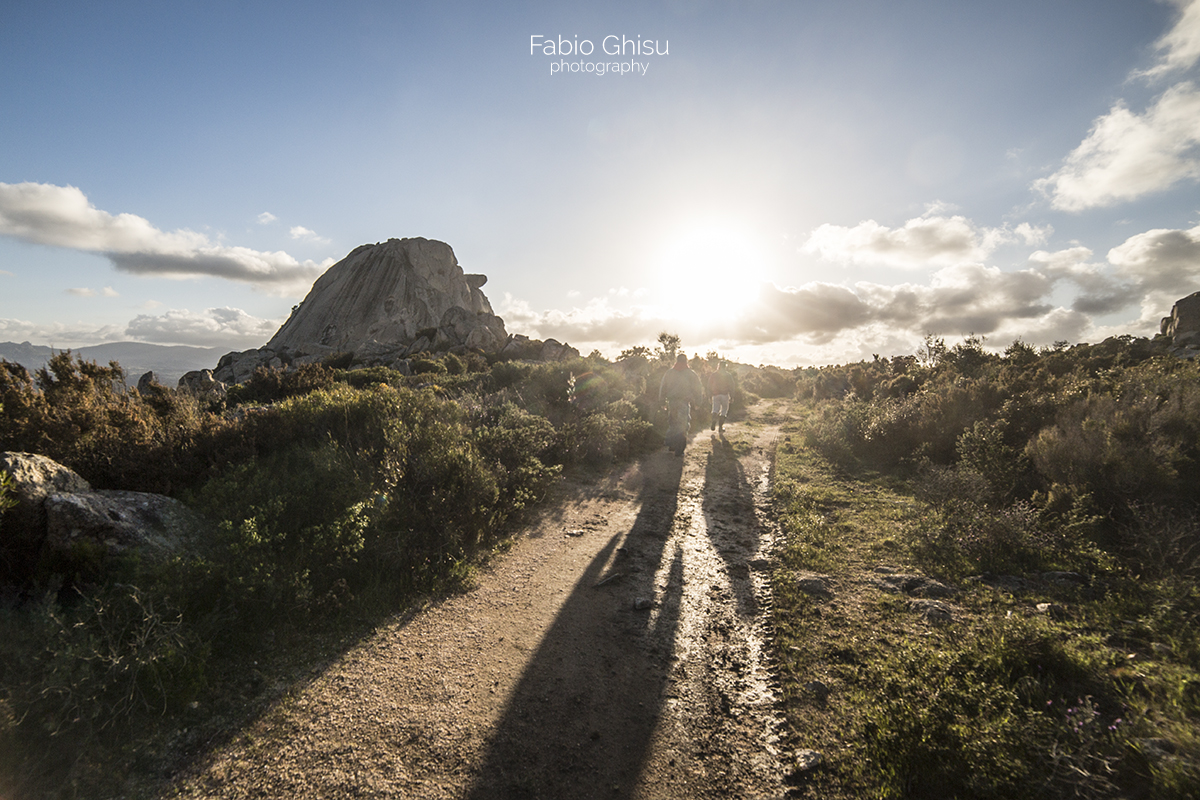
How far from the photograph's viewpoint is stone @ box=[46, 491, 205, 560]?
12.4ft

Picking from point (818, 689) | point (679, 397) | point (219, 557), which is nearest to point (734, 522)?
point (818, 689)

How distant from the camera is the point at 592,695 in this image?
375cm

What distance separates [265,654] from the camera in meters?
3.87

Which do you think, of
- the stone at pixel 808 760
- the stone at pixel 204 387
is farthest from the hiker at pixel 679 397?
the stone at pixel 204 387

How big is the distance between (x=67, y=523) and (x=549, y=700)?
423 cm

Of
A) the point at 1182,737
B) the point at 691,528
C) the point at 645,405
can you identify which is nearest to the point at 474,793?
the point at 1182,737

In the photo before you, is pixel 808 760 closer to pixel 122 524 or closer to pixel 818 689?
pixel 818 689

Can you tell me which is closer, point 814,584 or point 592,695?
point 592,695

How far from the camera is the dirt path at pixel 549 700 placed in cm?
297

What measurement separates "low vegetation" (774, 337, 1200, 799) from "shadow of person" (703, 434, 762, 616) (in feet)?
1.39

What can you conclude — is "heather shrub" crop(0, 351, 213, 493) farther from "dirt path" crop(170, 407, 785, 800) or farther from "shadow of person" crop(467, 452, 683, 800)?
"shadow of person" crop(467, 452, 683, 800)

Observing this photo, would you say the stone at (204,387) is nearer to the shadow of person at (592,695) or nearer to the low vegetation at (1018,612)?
the shadow of person at (592,695)

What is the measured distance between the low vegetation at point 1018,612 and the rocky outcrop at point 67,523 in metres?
5.64

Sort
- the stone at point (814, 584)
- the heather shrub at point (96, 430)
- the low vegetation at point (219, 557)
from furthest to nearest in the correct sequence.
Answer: the stone at point (814, 584) < the heather shrub at point (96, 430) < the low vegetation at point (219, 557)
